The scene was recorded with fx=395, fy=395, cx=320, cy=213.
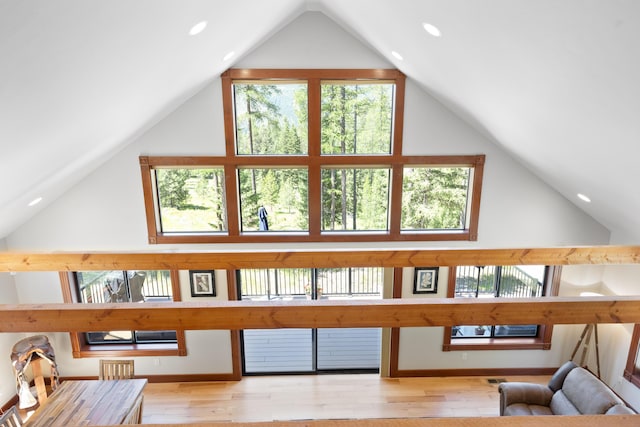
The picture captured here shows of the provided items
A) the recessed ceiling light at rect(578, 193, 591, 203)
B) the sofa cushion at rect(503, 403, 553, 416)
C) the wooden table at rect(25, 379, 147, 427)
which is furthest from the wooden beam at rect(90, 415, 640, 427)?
the recessed ceiling light at rect(578, 193, 591, 203)

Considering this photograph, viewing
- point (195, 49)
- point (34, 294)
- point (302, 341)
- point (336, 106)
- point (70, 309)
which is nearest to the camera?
point (70, 309)

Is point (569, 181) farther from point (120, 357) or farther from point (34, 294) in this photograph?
point (34, 294)

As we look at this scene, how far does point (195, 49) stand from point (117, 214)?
10.1ft

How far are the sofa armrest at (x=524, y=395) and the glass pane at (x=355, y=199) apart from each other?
8.45 ft

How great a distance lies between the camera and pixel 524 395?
4867 millimetres

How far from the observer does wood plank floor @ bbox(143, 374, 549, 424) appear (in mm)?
5406

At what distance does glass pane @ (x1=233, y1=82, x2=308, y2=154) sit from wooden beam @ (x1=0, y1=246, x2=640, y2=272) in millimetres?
2233

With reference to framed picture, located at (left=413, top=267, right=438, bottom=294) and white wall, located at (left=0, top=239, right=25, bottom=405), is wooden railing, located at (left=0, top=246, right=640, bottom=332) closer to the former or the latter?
framed picture, located at (left=413, top=267, right=438, bottom=294)

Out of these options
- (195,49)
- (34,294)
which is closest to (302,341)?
(34,294)

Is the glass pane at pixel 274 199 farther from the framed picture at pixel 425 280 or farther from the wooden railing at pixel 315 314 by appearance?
the wooden railing at pixel 315 314

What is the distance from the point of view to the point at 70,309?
2.24m

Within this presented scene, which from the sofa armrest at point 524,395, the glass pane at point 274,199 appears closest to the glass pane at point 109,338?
the glass pane at point 274,199

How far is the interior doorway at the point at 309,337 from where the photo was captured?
6301 millimetres

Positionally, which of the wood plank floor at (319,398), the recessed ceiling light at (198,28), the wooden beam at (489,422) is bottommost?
the wood plank floor at (319,398)
